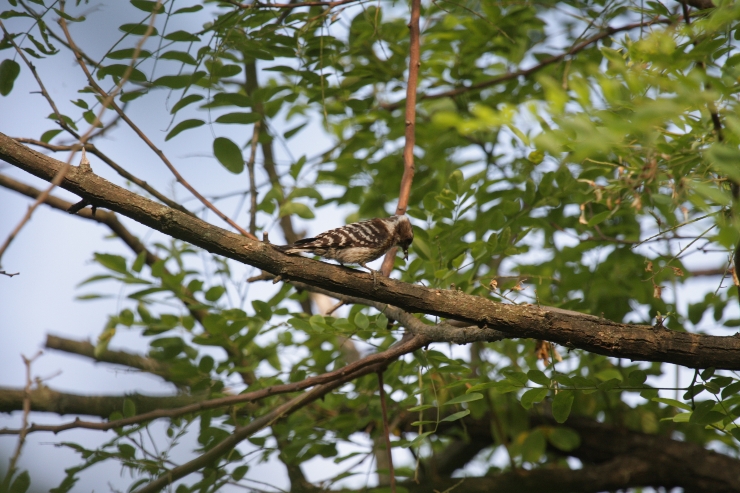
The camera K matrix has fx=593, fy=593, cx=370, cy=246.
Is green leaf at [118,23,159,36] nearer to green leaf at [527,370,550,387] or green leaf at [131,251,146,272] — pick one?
green leaf at [131,251,146,272]

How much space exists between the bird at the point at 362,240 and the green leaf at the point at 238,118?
94 cm

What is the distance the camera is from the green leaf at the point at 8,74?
11.8ft

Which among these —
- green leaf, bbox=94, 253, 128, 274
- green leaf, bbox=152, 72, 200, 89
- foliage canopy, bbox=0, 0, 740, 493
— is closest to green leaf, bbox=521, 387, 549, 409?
foliage canopy, bbox=0, 0, 740, 493

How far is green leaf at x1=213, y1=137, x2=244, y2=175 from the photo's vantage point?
4.12 meters

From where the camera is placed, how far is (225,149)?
418 centimetres

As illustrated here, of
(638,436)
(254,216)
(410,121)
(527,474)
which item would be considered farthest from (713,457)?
(254,216)

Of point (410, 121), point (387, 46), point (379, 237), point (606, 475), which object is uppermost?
point (387, 46)

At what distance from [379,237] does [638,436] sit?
10.1ft

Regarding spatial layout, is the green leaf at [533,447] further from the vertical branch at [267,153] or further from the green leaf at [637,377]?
the vertical branch at [267,153]

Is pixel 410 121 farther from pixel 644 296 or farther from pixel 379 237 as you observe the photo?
pixel 644 296

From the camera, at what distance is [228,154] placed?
4.16 m

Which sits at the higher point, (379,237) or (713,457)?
(379,237)

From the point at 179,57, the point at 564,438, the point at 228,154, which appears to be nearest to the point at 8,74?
the point at 179,57

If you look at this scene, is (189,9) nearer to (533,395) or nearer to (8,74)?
(8,74)
